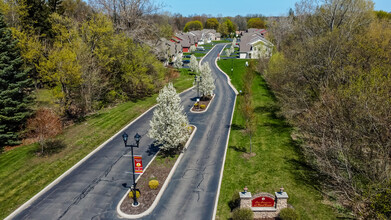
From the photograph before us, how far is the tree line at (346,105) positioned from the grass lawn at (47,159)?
824 inches

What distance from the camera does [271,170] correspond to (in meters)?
21.1

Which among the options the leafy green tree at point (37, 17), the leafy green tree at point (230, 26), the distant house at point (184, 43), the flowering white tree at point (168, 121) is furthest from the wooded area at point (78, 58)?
the leafy green tree at point (230, 26)

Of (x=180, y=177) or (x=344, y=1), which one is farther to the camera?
(x=344, y=1)

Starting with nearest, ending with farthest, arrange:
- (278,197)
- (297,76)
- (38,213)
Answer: (278,197), (38,213), (297,76)

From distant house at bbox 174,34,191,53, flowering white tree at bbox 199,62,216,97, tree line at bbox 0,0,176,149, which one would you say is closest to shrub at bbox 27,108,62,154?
tree line at bbox 0,0,176,149

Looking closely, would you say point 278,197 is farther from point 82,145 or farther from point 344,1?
point 344,1

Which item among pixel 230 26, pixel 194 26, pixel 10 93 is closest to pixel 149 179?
pixel 10 93

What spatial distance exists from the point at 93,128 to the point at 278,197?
21970 mm

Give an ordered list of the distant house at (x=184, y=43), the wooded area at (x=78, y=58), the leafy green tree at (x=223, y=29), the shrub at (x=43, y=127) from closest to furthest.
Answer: the shrub at (x=43, y=127) → the wooded area at (x=78, y=58) → the distant house at (x=184, y=43) → the leafy green tree at (x=223, y=29)

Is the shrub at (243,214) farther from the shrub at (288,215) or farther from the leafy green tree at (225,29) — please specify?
the leafy green tree at (225,29)

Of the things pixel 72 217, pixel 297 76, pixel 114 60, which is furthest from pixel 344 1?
pixel 72 217

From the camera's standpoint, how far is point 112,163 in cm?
2239

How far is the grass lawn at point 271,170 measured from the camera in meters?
16.9

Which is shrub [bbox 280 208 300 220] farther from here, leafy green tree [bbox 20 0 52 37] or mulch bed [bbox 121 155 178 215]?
leafy green tree [bbox 20 0 52 37]
